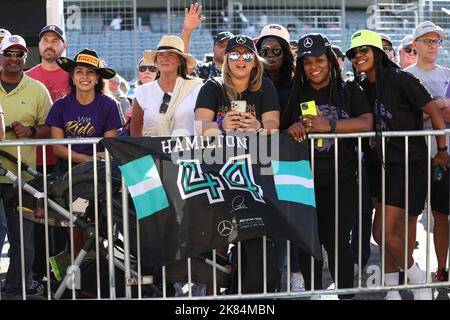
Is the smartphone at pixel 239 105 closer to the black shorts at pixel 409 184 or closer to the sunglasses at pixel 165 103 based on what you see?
the sunglasses at pixel 165 103

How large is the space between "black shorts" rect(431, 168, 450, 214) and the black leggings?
0.97m

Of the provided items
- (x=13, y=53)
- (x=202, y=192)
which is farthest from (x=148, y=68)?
(x=202, y=192)

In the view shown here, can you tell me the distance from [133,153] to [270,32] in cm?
186

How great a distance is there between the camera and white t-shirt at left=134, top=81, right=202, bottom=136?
20.9 feet

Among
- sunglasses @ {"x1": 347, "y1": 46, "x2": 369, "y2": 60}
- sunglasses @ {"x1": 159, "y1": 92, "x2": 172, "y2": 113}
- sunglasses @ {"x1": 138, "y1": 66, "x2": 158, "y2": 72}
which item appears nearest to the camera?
sunglasses @ {"x1": 347, "y1": 46, "x2": 369, "y2": 60}

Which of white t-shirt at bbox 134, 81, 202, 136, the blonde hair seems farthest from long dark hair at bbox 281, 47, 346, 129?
white t-shirt at bbox 134, 81, 202, 136

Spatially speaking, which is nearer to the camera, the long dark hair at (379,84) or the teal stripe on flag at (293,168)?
the teal stripe on flag at (293,168)

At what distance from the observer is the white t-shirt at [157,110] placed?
20.9 feet

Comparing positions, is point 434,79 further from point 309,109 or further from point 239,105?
point 239,105

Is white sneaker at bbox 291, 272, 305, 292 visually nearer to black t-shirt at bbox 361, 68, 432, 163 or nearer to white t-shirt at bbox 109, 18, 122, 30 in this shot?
black t-shirt at bbox 361, 68, 432, 163

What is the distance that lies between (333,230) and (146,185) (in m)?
1.45

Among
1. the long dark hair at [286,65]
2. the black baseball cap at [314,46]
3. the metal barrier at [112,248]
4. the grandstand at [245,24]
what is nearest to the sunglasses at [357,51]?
the black baseball cap at [314,46]

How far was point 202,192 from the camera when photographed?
5465 mm

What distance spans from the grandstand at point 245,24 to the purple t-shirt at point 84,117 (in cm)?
737
